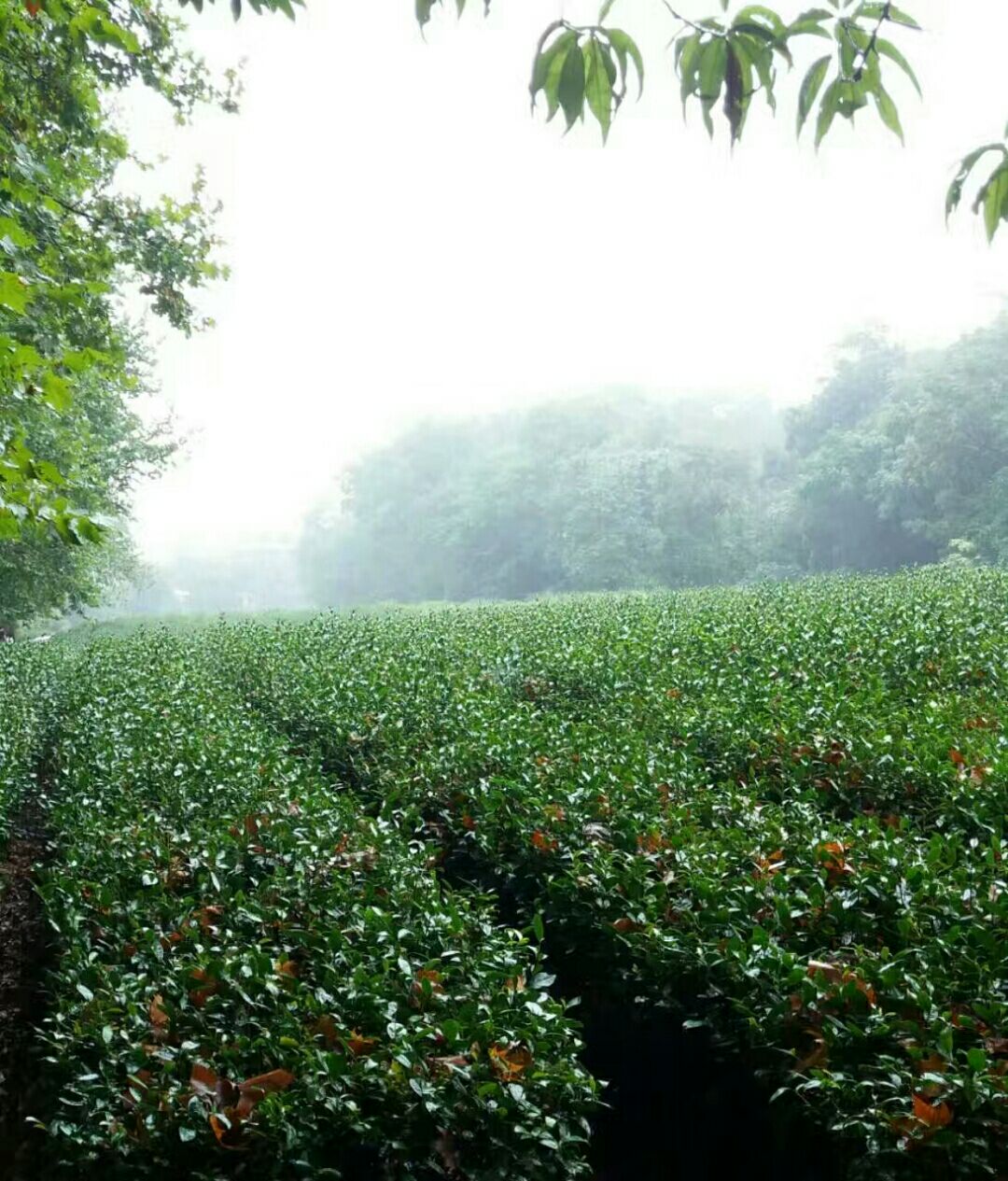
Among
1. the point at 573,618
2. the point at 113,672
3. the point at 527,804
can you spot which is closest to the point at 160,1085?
the point at 527,804

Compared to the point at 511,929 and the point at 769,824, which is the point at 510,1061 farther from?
the point at 769,824

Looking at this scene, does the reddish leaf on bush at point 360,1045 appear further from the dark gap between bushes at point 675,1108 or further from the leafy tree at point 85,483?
the leafy tree at point 85,483

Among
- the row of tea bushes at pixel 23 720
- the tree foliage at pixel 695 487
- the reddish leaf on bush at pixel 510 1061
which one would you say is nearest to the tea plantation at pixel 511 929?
the reddish leaf on bush at pixel 510 1061

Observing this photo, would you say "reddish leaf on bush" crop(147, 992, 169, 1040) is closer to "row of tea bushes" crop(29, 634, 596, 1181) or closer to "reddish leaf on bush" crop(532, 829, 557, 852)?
"row of tea bushes" crop(29, 634, 596, 1181)

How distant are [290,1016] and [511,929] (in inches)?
50.4

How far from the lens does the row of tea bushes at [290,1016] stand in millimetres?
2566

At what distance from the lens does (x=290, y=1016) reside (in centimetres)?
300

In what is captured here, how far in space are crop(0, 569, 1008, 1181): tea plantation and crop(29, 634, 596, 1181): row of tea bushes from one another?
13mm

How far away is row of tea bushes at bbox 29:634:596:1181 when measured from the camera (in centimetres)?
257

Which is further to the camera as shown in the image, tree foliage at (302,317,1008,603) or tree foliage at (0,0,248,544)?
tree foliage at (302,317,1008,603)

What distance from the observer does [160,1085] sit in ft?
9.07

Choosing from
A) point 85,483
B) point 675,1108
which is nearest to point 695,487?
point 85,483

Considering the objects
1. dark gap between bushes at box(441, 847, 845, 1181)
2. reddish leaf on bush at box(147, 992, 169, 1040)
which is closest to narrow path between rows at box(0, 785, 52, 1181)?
reddish leaf on bush at box(147, 992, 169, 1040)

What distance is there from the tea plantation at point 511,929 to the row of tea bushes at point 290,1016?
0.01m
